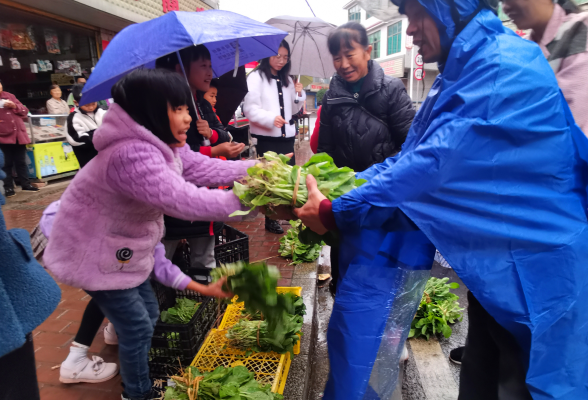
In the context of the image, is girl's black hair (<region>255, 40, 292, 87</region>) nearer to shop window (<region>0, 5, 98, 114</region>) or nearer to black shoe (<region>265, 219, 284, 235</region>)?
black shoe (<region>265, 219, 284, 235</region>)

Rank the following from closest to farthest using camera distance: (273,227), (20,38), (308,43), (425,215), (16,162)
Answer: (425,215), (308,43), (273,227), (16,162), (20,38)

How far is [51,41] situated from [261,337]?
36.6 ft

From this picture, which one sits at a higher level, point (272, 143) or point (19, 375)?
point (272, 143)

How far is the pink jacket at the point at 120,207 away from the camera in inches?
71.9

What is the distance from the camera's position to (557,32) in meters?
2.09

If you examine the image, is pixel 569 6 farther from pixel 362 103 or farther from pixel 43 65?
pixel 43 65

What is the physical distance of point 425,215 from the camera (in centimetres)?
156

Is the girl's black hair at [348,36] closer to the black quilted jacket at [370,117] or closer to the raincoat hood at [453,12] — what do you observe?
the black quilted jacket at [370,117]

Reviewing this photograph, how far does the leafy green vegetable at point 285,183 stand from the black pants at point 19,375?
0.99 m

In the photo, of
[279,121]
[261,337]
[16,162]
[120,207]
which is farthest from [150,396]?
[16,162]

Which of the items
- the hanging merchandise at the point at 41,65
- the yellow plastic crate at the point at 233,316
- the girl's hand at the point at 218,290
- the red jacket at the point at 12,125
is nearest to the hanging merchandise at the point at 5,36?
the hanging merchandise at the point at 41,65

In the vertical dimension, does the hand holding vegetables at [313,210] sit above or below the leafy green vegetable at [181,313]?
above

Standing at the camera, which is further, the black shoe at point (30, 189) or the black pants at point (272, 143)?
the black shoe at point (30, 189)

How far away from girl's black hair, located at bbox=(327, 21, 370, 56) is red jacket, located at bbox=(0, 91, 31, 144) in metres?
7.15
